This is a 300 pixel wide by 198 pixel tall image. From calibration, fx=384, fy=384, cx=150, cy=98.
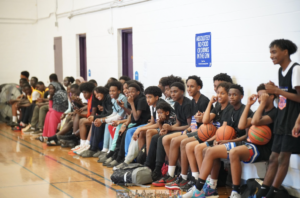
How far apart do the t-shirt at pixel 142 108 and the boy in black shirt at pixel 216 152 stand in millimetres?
1380

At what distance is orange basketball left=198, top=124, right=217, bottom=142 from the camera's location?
436 cm

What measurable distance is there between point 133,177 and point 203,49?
2.21 metres

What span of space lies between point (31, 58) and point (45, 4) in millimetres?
1847

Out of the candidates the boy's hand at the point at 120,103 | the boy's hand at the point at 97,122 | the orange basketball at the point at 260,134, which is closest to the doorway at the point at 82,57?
the boy's hand at the point at 97,122

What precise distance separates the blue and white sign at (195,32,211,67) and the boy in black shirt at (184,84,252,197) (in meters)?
1.30

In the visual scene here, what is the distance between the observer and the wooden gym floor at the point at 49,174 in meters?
4.39

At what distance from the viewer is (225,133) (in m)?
4.09

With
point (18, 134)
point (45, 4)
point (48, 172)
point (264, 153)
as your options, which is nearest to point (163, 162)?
point (264, 153)

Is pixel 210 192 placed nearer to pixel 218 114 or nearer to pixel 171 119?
pixel 218 114

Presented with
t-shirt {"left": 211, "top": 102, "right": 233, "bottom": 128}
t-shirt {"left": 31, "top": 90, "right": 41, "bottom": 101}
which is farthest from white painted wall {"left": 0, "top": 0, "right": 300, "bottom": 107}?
t-shirt {"left": 31, "top": 90, "right": 41, "bottom": 101}

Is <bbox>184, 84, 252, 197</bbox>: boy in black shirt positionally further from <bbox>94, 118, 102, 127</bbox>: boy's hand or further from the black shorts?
<bbox>94, 118, 102, 127</bbox>: boy's hand

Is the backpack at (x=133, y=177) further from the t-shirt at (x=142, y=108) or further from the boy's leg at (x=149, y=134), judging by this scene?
the t-shirt at (x=142, y=108)

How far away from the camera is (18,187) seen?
465cm

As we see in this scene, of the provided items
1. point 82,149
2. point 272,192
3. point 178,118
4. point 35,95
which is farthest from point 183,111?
point 35,95
